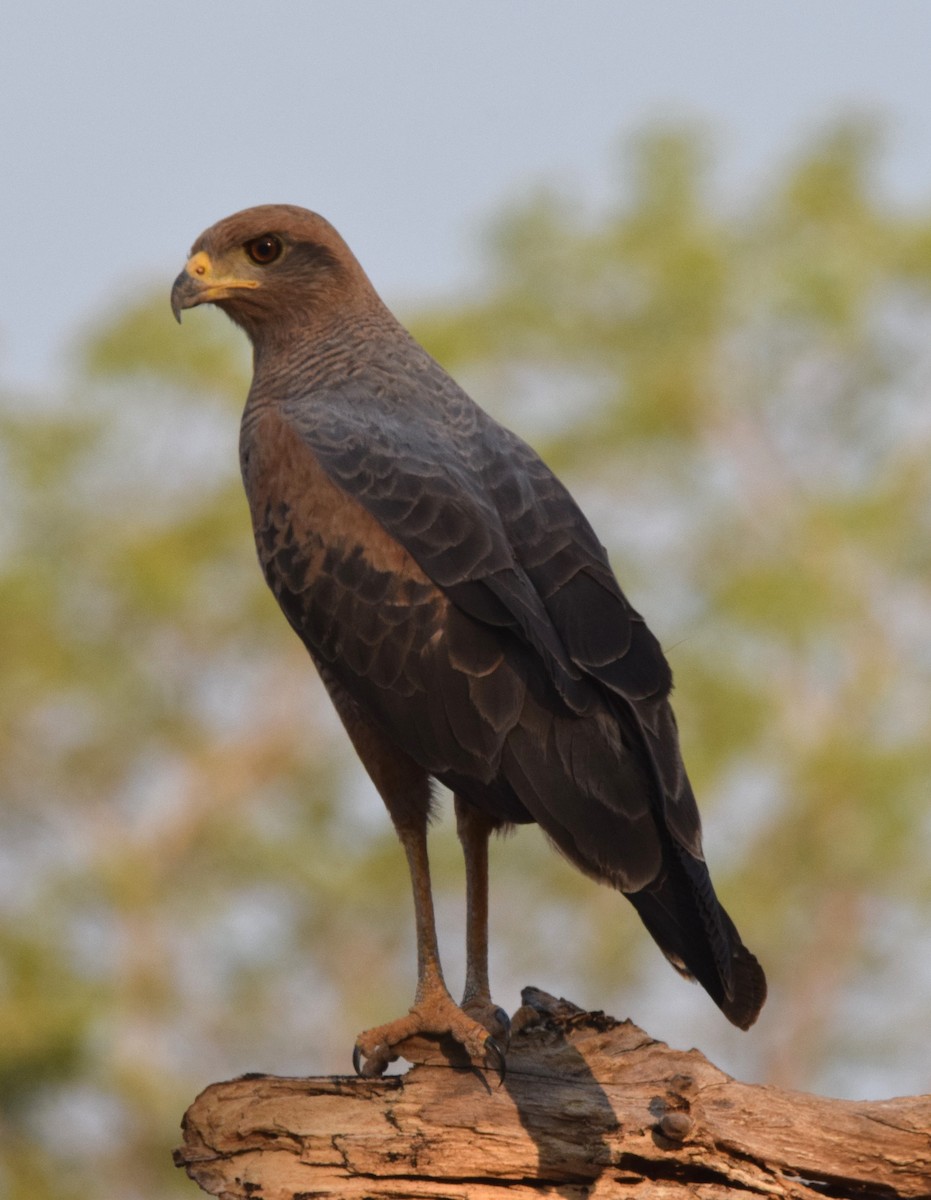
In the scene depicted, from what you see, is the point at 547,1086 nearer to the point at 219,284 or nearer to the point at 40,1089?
the point at 219,284

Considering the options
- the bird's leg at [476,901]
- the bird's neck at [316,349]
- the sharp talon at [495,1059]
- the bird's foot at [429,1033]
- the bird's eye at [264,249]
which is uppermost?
the bird's eye at [264,249]

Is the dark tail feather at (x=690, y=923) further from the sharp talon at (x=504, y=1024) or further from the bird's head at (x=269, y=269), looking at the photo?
the bird's head at (x=269, y=269)

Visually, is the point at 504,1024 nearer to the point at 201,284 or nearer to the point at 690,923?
the point at 690,923

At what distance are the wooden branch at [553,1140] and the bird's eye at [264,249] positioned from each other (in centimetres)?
323

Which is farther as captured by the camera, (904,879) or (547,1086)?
(904,879)

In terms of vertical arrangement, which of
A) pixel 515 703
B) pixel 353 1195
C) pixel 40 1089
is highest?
pixel 40 1089

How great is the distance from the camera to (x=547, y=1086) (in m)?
5.77

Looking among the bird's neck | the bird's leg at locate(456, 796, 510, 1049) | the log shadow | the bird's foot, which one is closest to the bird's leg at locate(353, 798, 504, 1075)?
the bird's foot

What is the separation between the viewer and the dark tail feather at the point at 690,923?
5496 mm

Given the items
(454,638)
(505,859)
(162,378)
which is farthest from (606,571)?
(162,378)

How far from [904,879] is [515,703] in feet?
72.6

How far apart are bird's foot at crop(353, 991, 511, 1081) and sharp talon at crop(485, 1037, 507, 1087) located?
12mm

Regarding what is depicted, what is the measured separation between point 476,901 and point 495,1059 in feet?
2.68

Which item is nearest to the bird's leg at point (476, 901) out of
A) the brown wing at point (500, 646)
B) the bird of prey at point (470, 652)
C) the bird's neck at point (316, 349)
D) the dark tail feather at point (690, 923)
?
the bird of prey at point (470, 652)
